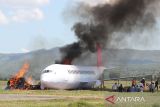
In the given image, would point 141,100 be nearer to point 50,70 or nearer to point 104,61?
point 50,70

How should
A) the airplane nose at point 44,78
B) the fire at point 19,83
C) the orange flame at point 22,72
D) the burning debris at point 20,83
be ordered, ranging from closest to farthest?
the airplane nose at point 44,78, the burning debris at point 20,83, the fire at point 19,83, the orange flame at point 22,72

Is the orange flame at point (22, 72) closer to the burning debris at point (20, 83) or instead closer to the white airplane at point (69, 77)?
the burning debris at point (20, 83)

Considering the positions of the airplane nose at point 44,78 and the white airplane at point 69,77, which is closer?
the airplane nose at point 44,78

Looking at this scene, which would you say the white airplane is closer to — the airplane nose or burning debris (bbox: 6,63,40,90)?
the airplane nose

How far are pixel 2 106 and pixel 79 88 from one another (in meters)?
45.0

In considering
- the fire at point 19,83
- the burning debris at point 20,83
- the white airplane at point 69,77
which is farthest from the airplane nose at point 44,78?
the fire at point 19,83

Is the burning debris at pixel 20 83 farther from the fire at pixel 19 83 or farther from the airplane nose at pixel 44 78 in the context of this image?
the airplane nose at pixel 44 78

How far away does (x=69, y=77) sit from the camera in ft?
268

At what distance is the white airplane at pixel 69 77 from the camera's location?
79.2 meters

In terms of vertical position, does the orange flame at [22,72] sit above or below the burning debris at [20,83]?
above

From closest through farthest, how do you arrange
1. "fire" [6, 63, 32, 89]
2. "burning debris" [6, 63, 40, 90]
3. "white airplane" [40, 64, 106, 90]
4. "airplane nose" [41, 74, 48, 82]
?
"airplane nose" [41, 74, 48, 82]
"white airplane" [40, 64, 106, 90]
"burning debris" [6, 63, 40, 90]
"fire" [6, 63, 32, 89]

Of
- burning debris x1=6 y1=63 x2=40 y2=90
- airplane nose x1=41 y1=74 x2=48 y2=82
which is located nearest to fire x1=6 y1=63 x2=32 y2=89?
burning debris x1=6 y1=63 x2=40 y2=90

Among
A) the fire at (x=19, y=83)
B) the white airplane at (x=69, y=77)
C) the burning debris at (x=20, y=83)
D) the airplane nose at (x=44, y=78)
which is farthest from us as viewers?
the fire at (x=19, y=83)

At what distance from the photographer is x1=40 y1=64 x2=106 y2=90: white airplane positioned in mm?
79250
